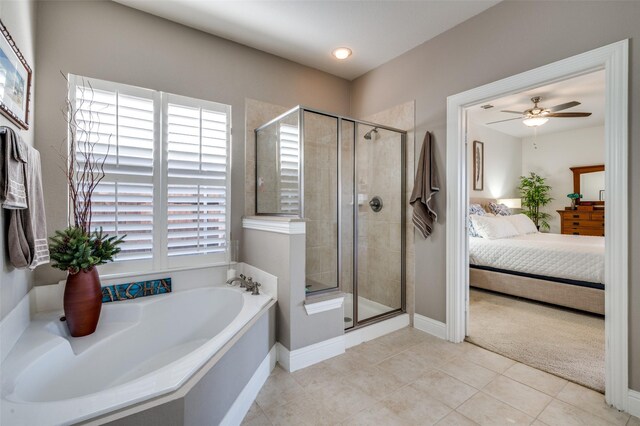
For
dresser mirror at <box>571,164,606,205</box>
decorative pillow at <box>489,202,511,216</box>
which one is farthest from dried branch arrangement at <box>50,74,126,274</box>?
dresser mirror at <box>571,164,606,205</box>

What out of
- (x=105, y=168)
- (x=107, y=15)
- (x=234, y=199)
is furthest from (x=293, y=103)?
(x=105, y=168)

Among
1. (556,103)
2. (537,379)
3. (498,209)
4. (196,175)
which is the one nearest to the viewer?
(537,379)

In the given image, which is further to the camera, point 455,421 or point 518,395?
point 518,395

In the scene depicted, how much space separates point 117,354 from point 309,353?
4.22 ft

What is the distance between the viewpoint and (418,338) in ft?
8.63

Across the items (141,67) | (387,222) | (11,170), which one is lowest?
(387,222)

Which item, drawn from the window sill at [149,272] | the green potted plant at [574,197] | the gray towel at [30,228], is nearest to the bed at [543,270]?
the green potted plant at [574,197]

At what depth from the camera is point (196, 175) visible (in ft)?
8.22

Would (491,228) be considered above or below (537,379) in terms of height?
above

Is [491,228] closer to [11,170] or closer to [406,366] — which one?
[406,366]

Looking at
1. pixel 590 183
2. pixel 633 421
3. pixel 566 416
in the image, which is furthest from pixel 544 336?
pixel 590 183

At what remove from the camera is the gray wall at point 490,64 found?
165 cm

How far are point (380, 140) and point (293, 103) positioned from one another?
→ 3.42 feet

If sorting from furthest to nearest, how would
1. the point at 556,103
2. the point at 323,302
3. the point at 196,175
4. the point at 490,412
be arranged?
the point at 556,103
the point at 196,175
the point at 323,302
the point at 490,412
